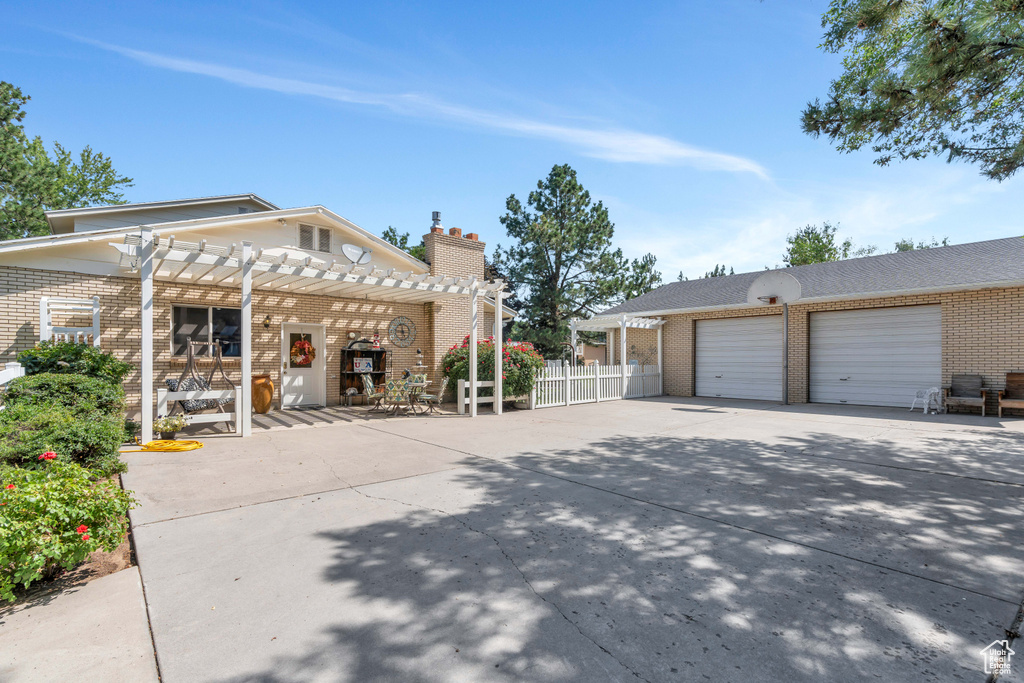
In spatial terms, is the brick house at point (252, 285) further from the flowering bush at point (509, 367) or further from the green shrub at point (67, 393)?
the flowering bush at point (509, 367)

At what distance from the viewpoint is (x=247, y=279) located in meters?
7.97

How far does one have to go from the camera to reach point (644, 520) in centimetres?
396

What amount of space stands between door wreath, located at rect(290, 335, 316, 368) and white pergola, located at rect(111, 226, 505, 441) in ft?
4.04

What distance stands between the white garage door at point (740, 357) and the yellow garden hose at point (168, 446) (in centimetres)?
1444

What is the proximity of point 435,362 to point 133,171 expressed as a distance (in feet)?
90.1

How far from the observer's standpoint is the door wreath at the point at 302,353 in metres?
11.7

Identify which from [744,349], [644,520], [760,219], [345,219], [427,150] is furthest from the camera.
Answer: [760,219]

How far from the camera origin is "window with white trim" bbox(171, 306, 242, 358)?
10148 millimetres

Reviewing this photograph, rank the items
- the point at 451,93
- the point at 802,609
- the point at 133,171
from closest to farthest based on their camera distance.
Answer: the point at 802,609 → the point at 451,93 → the point at 133,171

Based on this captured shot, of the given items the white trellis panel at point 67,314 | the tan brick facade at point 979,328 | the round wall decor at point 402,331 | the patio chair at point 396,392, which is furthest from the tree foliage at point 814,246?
the white trellis panel at point 67,314

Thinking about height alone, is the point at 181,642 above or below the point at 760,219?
below

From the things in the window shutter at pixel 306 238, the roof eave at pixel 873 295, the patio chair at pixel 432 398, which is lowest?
the patio chair at pixel 432 398

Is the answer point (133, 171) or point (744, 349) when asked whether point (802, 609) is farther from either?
point (133, 171)

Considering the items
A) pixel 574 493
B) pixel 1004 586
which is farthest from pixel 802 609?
pixel 574 493
